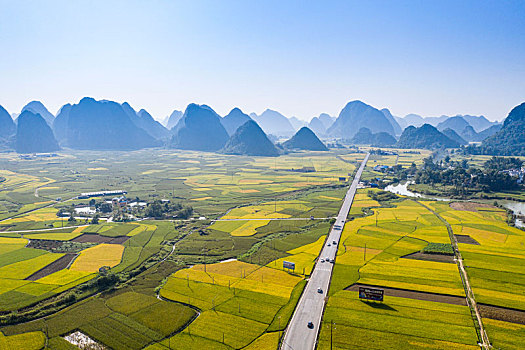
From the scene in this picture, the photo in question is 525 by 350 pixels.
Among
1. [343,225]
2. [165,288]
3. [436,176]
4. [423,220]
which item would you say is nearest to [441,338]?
[165,288]

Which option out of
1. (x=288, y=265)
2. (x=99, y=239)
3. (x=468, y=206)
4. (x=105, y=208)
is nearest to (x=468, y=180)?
(x=468, y=206)

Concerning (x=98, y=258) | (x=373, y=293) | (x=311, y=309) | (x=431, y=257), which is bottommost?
(x=98, y=258)

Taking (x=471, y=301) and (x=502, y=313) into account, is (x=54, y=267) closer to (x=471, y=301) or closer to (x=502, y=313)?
(x=471, y=301)

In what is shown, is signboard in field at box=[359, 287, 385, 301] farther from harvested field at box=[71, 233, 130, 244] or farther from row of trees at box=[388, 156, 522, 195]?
row of trees at box=[388, 156, 522, 195]

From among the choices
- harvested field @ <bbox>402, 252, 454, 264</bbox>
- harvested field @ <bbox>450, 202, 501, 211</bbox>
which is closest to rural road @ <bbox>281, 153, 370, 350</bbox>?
harvested field @ <bbox>402, 252, 454, 264</bbox>

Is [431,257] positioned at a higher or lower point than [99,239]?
higher
